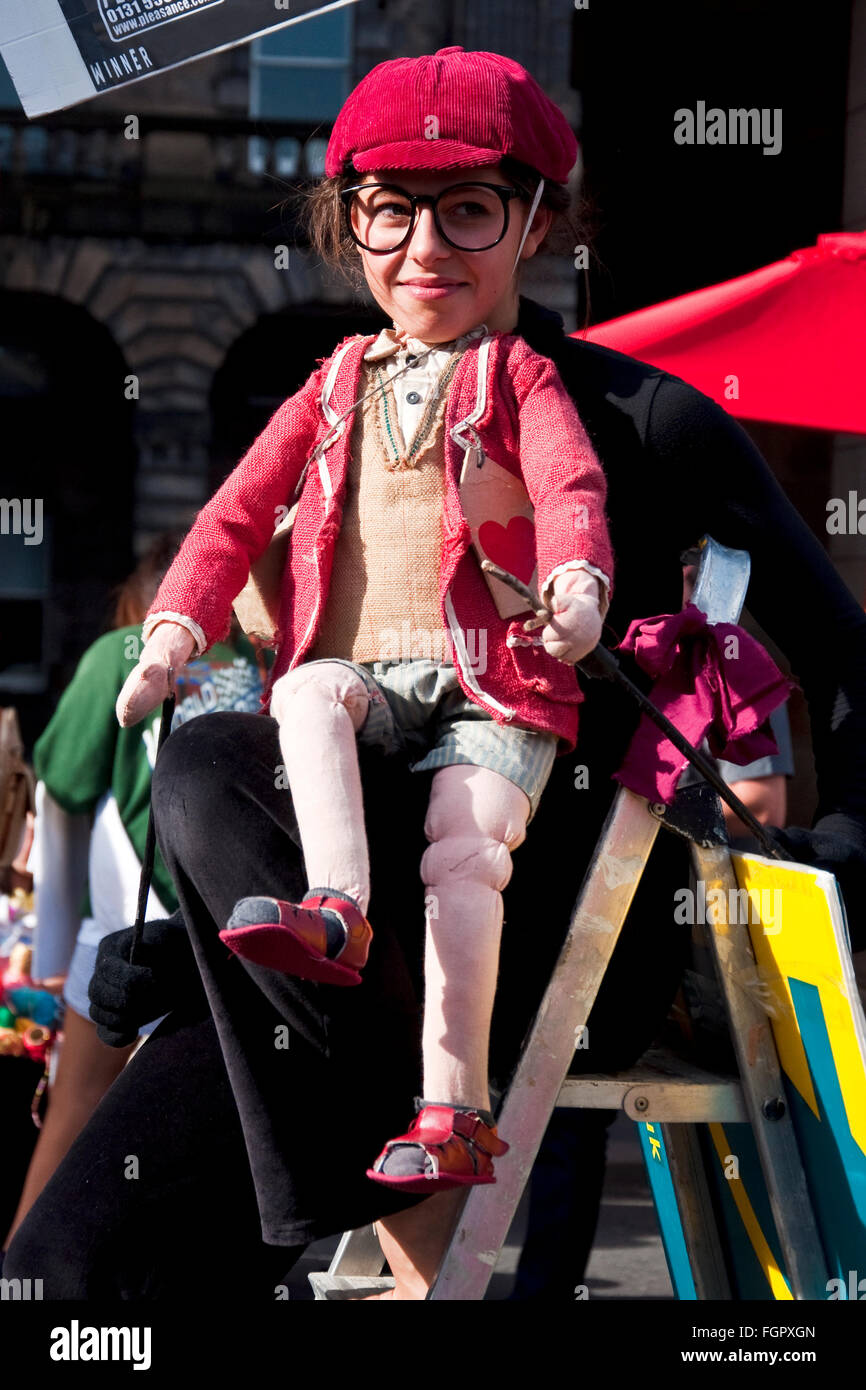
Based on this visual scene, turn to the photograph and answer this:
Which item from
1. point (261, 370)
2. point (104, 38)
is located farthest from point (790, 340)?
point (261, 370)

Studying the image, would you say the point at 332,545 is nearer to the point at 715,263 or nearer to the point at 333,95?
the point at 715,263

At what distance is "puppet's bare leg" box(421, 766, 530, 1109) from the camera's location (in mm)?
1842

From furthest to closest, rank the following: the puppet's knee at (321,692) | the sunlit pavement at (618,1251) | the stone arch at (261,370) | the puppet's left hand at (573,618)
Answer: the stone arch at (261,370)
the sunlit pavement at (618,1251)
the puppet's knee at (321,692)
the puppet's left hand at (573,618)

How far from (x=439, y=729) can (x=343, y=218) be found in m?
0.71

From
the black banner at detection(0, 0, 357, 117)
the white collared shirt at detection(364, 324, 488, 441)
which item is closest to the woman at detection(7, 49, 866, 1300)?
the white collared shirt at detection(364, 324, 488, 441)

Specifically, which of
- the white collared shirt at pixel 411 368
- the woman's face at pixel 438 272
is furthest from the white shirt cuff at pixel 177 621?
the woman's face at pixel 438 272

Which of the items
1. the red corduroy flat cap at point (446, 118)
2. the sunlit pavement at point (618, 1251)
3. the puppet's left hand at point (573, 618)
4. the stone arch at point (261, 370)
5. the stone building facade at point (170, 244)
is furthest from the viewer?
the stone arch at point (261, 370)

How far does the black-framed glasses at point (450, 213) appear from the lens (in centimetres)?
206

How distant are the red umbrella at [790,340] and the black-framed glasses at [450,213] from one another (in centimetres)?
190

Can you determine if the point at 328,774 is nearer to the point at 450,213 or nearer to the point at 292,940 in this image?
the point at 292,940

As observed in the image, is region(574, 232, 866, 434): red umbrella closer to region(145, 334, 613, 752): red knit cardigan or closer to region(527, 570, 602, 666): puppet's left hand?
region(145, 334, 613, 752): red knit cardigan

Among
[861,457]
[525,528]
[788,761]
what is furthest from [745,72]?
[525,528]

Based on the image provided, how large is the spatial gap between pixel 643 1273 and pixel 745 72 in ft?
16.6

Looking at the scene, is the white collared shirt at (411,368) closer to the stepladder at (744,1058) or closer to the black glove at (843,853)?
the stepladder at (744,1058)
